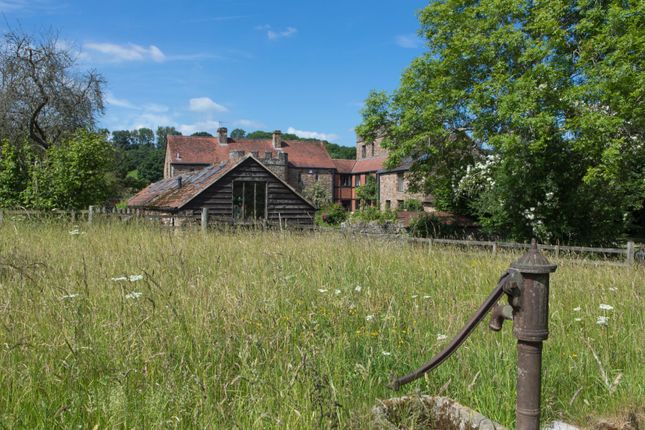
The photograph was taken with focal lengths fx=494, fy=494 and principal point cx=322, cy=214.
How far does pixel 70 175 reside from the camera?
17.5 metres

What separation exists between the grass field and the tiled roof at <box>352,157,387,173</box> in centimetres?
4215

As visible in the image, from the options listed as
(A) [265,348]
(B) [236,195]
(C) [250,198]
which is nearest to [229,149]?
(B) [236,195]

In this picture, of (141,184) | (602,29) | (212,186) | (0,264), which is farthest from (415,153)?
(141,184)

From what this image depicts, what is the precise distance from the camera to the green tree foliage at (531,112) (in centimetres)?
1434

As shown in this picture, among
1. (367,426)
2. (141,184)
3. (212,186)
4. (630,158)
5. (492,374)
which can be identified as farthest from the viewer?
(141,184)

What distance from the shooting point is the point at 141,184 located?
2808 inches

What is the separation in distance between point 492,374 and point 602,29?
15.7 meters

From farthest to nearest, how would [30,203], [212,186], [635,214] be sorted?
[635,214] → [212,186] → [30,203]

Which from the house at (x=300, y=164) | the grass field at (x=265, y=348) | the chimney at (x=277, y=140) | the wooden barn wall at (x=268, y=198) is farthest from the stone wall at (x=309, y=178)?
the grass field at (x=265, y=348)

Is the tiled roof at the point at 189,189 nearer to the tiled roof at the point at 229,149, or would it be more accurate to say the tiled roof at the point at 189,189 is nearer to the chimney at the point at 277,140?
the tiled roof at the point at 229,149

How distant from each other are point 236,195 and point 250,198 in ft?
2.50

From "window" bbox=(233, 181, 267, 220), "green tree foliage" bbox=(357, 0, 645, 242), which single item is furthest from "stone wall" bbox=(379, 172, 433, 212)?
"green tree foliage" bbox=(357, 0, 645, 242)

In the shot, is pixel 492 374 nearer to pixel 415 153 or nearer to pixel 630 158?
pixel 630 158

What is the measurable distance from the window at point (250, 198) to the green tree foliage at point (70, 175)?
28.5 feet
